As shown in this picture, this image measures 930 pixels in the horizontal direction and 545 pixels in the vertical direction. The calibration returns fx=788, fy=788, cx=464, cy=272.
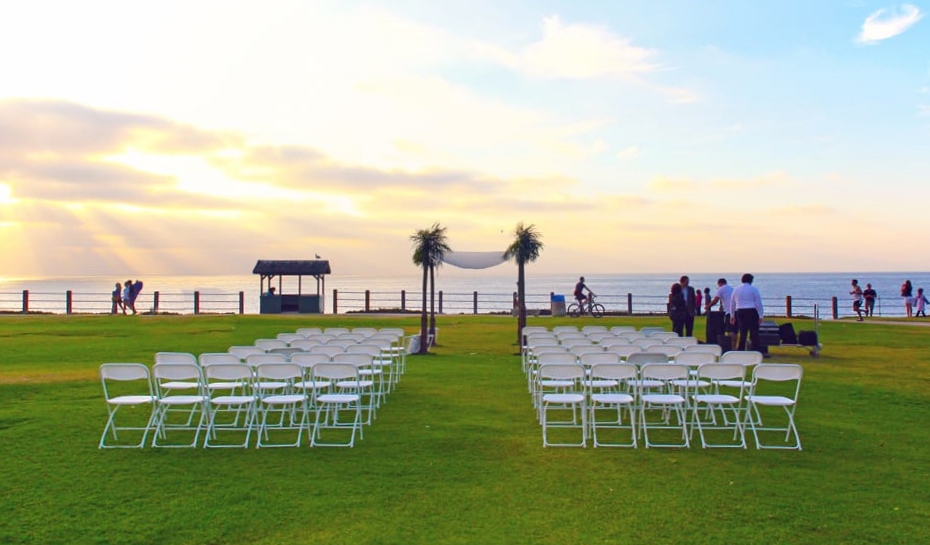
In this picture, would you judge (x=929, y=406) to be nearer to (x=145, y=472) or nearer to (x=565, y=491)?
(x=565, y=491)

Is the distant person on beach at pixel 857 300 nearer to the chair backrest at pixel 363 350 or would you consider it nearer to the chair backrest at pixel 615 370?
the chair backrest at pixel 363 350

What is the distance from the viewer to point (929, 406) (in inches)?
383

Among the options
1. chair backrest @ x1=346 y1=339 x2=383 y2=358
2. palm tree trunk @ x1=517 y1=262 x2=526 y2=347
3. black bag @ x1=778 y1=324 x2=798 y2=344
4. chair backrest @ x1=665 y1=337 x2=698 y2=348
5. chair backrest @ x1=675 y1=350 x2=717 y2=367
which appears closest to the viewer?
chair backrest @ x1=675 y1=350 x2=717 y2=367

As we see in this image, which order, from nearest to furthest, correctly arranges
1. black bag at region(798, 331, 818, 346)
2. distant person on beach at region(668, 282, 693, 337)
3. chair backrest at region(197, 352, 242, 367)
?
chair backrest at region(197, 352, 242, 367) → black bag at region(798, 331, 818, 346) → distant person on beach at region(668, 282, 693, 337)

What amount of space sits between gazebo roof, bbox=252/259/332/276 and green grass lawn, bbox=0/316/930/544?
928 inches

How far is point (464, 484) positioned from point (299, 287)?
1122 inches

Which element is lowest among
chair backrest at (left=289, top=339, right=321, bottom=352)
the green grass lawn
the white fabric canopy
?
the green grass lawn

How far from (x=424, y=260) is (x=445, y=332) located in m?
6.41

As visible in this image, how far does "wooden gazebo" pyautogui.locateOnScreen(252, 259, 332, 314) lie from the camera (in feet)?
107

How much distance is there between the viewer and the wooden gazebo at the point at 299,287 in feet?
107

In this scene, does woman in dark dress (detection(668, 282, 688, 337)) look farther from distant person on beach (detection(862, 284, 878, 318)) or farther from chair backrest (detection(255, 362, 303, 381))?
distant person on beach (detection(862, 284, 878, 318))

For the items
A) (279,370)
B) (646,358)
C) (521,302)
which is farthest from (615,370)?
(521,302)

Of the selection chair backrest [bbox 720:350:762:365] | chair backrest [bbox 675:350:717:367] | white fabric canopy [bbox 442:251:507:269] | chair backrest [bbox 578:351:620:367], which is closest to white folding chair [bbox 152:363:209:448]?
chair backrest [bbox 578:351:620:367]

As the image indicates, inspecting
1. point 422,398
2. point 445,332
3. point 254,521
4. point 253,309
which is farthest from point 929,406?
point 253,309
